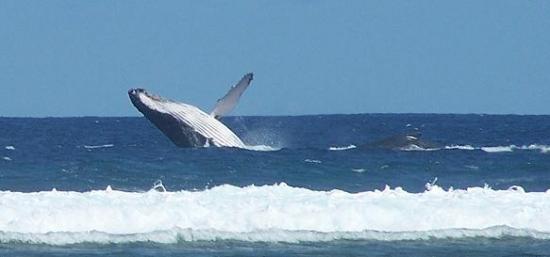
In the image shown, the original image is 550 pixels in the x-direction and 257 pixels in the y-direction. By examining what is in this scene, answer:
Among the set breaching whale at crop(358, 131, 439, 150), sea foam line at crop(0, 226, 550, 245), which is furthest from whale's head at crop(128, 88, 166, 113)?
sea foam line at crop(0, 226, 550, 245)

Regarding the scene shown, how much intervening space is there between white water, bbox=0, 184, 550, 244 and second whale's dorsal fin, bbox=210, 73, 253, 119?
1072 cm

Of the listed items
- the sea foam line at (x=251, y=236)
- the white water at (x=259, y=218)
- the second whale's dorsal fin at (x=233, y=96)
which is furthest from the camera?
the second whale's dorsal fin at (x=233, y=96)

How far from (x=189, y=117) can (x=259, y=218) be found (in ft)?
45.7

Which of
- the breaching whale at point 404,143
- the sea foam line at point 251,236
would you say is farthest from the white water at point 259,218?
the breaching whale at point 404,143

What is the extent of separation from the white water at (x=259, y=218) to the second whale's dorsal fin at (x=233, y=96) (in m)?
10.7

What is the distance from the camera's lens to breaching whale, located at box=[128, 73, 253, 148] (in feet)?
116

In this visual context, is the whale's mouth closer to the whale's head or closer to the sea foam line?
the whale's head

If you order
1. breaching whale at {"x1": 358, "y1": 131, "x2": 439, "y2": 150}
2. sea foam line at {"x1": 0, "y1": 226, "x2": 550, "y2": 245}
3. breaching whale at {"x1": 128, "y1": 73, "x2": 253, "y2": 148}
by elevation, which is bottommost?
sea foam line at {"x1": 0, "y1": 226, "x2": 550, "y2": 245}

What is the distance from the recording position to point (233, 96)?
115 ft

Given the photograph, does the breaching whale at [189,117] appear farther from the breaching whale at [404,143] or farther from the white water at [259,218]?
the white water at [259,218]

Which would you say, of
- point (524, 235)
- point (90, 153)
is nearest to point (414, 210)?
point (524, 235)

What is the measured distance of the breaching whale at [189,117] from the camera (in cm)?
3525

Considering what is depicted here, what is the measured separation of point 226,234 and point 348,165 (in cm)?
1605

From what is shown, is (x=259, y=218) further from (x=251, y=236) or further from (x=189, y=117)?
(x=189, y=117)
